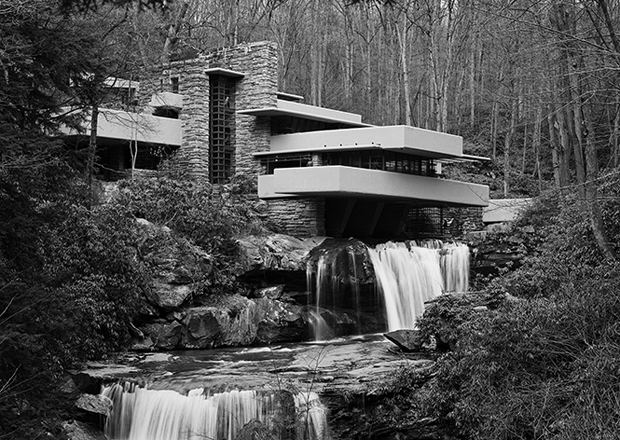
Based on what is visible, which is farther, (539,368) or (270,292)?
(270,292)

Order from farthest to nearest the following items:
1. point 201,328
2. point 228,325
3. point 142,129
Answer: point 142,129, point 228,325, point 201,328

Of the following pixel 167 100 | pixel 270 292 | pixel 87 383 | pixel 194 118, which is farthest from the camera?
pixel 194 118

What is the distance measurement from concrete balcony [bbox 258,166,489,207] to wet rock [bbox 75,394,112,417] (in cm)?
1224

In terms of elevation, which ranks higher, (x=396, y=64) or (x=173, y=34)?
(x=396, y=64)

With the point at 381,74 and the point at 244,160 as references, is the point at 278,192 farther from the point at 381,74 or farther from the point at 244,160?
the point at 381,74

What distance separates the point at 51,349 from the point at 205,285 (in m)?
9.38

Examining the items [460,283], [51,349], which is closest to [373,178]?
[460,283]

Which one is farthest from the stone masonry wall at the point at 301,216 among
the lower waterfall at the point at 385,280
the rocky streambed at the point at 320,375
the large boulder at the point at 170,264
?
the rocky streambed at the point at 320,375

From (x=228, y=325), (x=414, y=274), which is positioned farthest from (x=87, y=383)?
(x=414, y=274)

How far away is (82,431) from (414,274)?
12528mm

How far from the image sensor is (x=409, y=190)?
95.9ft

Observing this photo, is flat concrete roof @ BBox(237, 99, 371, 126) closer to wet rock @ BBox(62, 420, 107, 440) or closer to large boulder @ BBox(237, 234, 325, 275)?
large boulder @ BBox(237, 234, 325, 275)

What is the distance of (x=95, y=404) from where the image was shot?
16062 millimetres

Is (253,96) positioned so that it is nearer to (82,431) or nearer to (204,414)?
(204,414)
